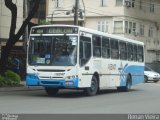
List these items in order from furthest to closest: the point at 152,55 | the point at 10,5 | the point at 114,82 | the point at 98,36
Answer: the point at 152,55 → the point at 10,5 → the point at 114,82 → the point at 98,36

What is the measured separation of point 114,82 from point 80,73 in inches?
191

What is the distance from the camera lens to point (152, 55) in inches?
2822

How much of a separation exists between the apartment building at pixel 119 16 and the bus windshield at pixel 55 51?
3991cm

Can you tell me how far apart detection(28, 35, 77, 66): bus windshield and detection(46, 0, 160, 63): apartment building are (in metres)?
39.9

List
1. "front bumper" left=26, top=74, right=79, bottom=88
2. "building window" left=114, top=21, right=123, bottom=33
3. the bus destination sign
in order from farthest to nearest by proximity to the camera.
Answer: "building window" left=114, top=21, right=123, bottom=33 < the bus destination sign < "front bumper" left=26, top=74, right=79, bottom=88

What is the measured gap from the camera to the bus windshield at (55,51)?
2291cm

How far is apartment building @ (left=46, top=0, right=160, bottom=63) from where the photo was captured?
216 ft

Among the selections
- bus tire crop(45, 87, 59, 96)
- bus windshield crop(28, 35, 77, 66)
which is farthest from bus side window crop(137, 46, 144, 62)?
bus windshield crop(28, 35, 77, 66)

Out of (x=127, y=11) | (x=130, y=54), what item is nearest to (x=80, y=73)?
(x=130, y=54)

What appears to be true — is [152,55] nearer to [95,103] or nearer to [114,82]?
[114,82]

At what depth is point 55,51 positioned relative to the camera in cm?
2302

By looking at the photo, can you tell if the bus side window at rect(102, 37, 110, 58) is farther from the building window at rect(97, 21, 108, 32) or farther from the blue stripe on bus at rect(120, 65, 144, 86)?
the building window at rect(97, 21, 108, 32)

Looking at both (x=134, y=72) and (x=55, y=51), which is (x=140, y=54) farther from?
(x=55, y=51)

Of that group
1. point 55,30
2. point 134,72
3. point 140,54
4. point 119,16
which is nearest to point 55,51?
point 55,30
